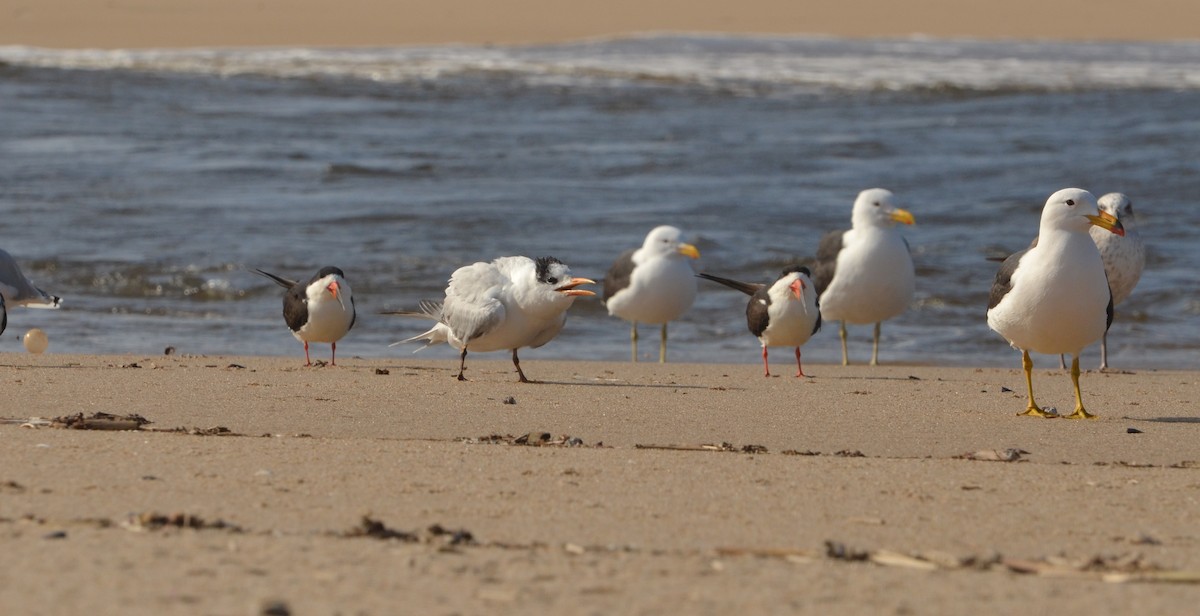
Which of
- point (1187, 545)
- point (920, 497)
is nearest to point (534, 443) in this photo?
point (920, 497)

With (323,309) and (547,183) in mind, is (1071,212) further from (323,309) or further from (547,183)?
(547,183)

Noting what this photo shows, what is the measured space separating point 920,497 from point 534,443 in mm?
1516

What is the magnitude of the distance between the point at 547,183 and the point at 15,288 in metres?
9.11

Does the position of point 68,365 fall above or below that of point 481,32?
below

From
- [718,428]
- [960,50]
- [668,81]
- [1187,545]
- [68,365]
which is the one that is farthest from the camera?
[960,50]

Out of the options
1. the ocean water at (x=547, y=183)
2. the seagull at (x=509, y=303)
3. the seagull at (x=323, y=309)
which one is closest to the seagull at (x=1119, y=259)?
the ocean water at (x=547, y=183)

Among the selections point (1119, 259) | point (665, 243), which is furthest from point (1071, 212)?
point (665, 243)

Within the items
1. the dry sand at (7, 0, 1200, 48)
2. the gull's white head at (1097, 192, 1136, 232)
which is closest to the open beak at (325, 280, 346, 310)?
the gull's white head at (1097, 192, 1136, 232)

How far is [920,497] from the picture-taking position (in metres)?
4.77

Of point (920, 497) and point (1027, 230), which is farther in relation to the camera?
point (1027, 230)

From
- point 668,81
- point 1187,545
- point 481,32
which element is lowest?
point 1187,545

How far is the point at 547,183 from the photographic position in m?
17.8

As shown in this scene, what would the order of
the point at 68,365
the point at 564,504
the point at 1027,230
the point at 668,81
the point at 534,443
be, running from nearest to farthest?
the point at 564,504, the point at 534,443, the point at 68,365, the point at 1027,230, the point at 668,81

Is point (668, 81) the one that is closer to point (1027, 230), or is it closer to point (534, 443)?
point (1027, 230)
